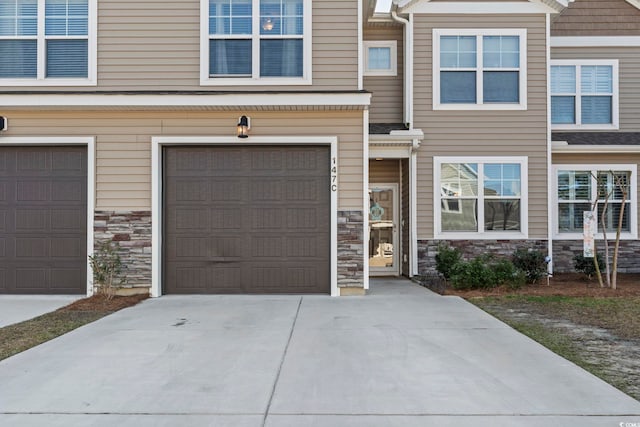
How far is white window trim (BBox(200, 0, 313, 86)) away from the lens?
341 inches

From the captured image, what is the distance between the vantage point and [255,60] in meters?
8.72

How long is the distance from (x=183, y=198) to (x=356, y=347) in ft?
15.8

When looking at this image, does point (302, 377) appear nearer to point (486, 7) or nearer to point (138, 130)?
point (138, 130)

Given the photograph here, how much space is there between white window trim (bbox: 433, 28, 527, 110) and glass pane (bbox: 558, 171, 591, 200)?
206 cm

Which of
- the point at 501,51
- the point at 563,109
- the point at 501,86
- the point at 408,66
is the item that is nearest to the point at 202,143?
the point at 408,66

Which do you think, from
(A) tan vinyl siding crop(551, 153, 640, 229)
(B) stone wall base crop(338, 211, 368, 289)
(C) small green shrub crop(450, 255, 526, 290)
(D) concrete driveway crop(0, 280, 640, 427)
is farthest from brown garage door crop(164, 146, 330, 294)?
(A) tan vinyl siding crop(551, 153, 640, 229)

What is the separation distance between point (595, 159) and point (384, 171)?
4.76m

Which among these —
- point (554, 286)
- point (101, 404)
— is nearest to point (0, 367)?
point (101, 404)

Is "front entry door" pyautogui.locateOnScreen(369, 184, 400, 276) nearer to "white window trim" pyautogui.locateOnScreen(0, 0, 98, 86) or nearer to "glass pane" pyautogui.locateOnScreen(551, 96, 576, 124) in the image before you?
"glass pane" pyautogui.locateOnScreen(551, 96, 576, 124)

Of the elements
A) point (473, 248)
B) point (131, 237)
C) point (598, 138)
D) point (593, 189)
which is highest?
point (598, 138)

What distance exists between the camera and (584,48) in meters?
11.9

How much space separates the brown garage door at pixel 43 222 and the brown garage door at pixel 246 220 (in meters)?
1.53

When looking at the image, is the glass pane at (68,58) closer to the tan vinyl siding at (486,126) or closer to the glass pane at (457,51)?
the tan vinyl siding at (486,126)

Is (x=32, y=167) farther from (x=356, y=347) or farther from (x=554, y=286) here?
(x=554, y=286)
